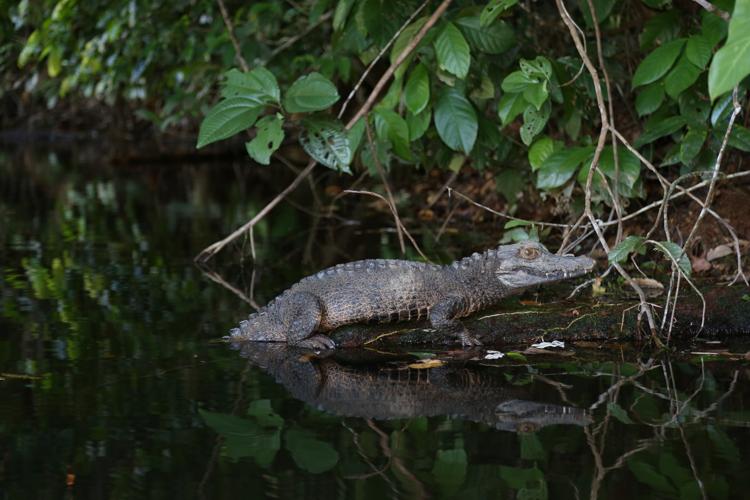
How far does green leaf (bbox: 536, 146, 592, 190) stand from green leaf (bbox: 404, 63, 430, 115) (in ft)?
2.33

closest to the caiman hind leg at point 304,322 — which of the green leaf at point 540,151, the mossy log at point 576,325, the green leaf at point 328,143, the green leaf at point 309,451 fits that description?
the mossy log at point 576,325

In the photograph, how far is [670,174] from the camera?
7.59 metres

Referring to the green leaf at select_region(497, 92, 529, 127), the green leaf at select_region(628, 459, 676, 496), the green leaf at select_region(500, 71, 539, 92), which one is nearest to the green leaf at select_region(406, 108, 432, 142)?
the green leaf at select_region(497, 92, 529, 127)

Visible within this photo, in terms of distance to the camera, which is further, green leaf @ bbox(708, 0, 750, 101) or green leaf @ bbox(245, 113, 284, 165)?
green leaf @ bbox(245, 113, 284, 165)

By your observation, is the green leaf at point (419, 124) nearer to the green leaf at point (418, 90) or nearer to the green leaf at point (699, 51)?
the green leaf at point (418, 90)

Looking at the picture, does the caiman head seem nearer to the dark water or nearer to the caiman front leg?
the caiman front leg

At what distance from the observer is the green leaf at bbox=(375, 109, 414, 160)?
595cm

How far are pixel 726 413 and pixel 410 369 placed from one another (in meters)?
1.35

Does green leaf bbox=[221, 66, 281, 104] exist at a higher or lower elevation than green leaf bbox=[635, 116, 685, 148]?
higher

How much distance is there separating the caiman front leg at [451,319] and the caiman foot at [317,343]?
50 centimetres

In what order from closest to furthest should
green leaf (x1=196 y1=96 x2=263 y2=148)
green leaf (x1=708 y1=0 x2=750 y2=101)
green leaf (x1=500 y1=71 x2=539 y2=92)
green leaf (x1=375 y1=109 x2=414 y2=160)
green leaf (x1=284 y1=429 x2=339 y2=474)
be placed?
1. green leaf (x1=708 y1=0 x2=750 y2=101)
2. green leaf (x1=284 y1=429 x2=339 y2=474)
3. green leaf (x1=196 y1=96 x2=263 y2=148)
4. green leaf (x1=500 y1=71 x2=539 y2=92)
5. green leaf (x1=375 y1=109 x2=414 y2=160)

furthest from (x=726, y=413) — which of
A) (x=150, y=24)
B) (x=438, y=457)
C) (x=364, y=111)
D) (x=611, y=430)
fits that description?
(x=150, y=24)

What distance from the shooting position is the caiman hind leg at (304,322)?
5355 millimetres

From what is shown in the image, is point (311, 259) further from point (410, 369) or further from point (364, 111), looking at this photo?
point (410, 369)
